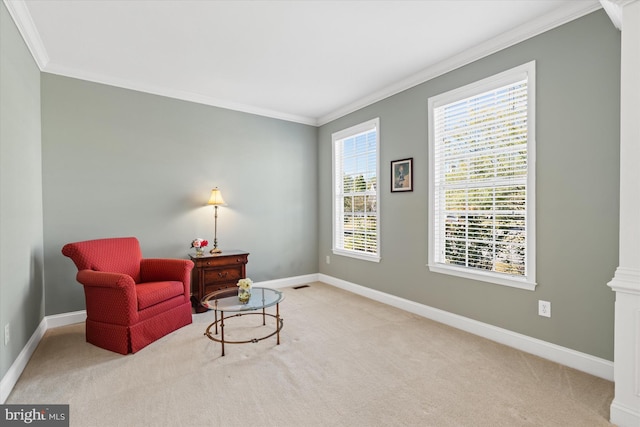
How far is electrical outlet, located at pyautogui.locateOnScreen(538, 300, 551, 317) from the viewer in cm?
255

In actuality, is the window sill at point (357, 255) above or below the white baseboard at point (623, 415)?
above

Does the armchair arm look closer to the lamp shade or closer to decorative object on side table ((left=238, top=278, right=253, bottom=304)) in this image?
decorative object on side table ((left=238, top=278, right=253, bottom=304))

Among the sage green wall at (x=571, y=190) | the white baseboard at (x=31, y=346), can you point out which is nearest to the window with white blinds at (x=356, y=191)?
the sage green wall at (x=571, y=190)

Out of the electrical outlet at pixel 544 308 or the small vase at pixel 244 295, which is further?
the small vase at pixel 244 295

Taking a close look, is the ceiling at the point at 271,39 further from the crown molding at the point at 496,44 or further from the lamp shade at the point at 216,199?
the lamp shade at the point at 216,199

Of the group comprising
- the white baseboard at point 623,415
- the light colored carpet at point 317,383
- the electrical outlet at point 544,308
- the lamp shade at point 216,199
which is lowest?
the light colored carpet at point 317,383

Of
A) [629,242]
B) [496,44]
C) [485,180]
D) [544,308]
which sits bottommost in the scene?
[544,308]

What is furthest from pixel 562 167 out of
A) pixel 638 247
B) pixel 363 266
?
pixel 363 266

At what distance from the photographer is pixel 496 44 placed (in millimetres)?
2830

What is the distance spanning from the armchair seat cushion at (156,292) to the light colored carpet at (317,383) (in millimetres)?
381

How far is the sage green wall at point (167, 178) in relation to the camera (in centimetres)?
334

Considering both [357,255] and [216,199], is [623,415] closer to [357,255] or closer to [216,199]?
[357,255]

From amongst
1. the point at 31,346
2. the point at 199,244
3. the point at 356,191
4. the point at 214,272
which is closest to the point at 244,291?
the point at 214,272

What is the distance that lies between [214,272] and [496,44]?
3797 millimetres
